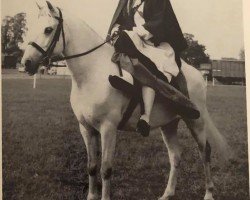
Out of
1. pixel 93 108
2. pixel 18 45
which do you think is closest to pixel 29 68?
pixel 18 45

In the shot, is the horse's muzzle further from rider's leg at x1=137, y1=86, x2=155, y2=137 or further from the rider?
rider's leg at x1=137, y1=86, x2=155, y2=137

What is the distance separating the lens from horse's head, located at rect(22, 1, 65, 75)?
8.95ft

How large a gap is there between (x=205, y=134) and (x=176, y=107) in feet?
0.76

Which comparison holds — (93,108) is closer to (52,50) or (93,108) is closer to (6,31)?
(52,50)

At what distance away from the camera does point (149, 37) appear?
280 centimetres

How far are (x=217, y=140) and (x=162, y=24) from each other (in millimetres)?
694

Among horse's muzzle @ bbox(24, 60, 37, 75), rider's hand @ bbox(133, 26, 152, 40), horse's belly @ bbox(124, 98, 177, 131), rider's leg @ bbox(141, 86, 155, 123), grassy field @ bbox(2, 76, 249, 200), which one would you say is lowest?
grassy field @ bbox(2, 76, 249, 200)

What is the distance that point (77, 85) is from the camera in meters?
2.79

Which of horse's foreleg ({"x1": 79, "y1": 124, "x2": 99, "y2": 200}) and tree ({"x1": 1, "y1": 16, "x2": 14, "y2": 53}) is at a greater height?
tree ({"x1": 1, "y1": 16, "x2": 14, "y2": 53})

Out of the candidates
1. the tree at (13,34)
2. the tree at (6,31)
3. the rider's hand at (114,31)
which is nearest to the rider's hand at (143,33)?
the rider's hand at (114,31)

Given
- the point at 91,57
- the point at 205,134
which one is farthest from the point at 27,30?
the point at 205,134

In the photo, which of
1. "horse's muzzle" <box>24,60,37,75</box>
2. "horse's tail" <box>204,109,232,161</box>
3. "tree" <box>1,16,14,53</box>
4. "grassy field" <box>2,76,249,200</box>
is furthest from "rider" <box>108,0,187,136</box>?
"tree" <box>1,16,14,53</box>

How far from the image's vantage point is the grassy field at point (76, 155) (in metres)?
2.83

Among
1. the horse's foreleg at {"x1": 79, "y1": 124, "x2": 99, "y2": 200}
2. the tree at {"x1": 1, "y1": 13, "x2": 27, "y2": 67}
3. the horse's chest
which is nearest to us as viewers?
Result: the horse's chest
